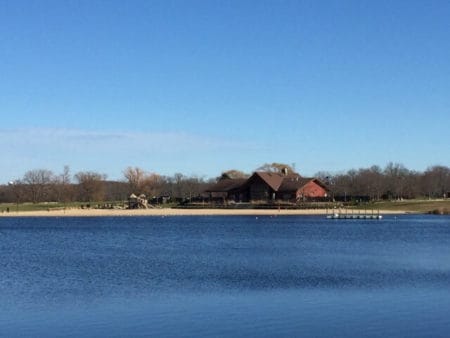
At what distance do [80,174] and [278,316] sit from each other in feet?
504

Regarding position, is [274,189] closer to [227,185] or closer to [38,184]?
[227,185]

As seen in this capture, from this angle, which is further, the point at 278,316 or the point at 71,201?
the point at 71,201

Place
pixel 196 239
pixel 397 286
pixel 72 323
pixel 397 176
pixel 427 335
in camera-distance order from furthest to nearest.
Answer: pixel 397 176 < pixel 196 239 < pixel 397 286 < pixel 72 323 < pixel 427 335

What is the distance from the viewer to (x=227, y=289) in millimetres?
29828

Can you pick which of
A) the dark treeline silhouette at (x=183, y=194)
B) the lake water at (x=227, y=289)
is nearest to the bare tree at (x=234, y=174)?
the dark treeline silhouette at (x=183, y=194)

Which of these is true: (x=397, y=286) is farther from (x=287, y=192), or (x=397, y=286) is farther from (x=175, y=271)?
(x=287, y=192)

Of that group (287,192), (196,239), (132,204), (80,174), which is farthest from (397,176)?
(196,239)

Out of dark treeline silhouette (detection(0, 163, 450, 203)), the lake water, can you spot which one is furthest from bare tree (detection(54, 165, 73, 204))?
the lake water

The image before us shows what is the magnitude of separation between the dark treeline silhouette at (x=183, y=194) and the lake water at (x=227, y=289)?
9293 centimetres

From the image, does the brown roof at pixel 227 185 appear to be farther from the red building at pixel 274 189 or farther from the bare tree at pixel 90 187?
the bare tree at pixel 90 187

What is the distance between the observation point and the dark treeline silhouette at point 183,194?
5920 inches

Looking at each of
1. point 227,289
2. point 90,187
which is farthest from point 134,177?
point 227,289

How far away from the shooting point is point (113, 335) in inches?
806

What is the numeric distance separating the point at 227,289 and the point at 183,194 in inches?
6362
